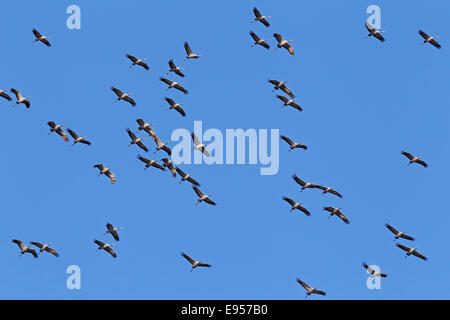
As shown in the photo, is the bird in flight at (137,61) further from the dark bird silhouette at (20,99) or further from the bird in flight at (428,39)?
the bird in flight at (428,39)

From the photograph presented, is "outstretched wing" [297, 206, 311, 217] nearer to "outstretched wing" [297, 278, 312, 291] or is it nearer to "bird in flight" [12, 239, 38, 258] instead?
"outstretched wing" [297, 278, 312, 291]

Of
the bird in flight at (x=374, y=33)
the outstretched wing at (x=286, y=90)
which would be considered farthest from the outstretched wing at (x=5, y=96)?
the bird in flight at (x=374, y=33)

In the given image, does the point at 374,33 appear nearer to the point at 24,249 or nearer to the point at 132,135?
the point at 132,135

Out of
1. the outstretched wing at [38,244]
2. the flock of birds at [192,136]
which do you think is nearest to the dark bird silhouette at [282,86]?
the flock of birds at [192,136]

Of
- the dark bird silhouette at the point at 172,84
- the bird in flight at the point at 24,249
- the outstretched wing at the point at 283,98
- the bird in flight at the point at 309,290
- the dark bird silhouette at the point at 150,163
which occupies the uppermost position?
the dark bird silhouette at the point at 172,84

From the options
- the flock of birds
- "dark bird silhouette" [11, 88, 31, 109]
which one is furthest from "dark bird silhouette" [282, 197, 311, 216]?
"dark bird silhouette" [11, 88, 31, 109]

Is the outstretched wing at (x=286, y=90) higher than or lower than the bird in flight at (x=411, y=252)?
higher

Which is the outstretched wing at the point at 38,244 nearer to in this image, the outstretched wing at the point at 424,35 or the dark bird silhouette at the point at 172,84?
the dark bird silhouette at the point at 172,84

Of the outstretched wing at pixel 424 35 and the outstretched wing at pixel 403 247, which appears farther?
the outstretched wing at pixel 424 35

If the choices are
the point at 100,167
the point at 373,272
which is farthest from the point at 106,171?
the point at 373,272

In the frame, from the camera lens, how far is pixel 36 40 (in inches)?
3836
